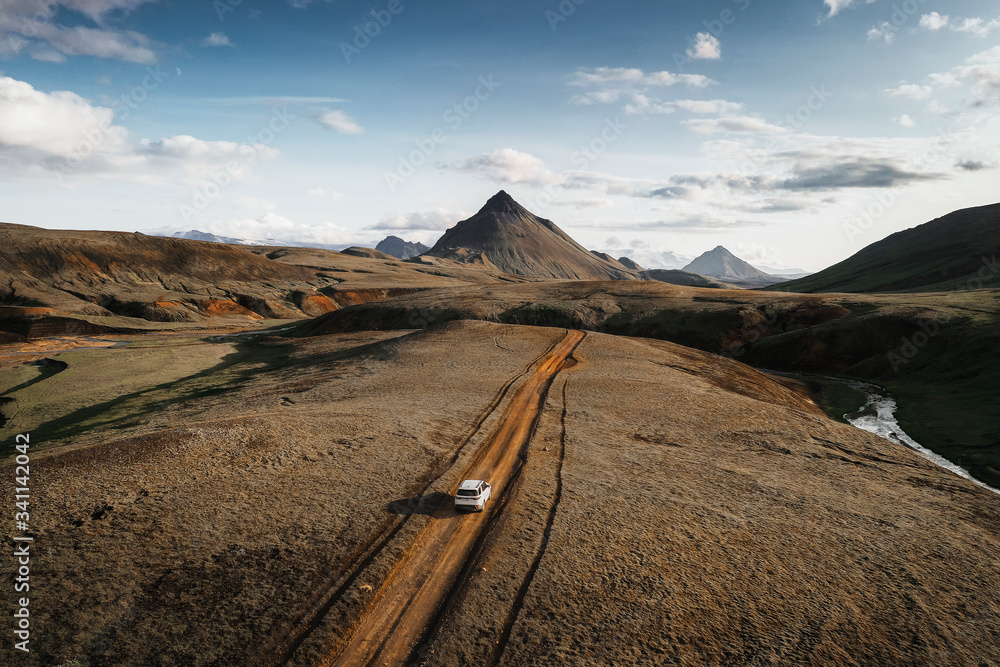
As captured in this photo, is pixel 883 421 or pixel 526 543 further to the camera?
pixel 883 421

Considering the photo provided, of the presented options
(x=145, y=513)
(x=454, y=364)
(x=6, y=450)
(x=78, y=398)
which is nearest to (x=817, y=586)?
(x=145, y=513)

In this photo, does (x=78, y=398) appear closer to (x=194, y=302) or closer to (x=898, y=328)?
(x=194, y=302)

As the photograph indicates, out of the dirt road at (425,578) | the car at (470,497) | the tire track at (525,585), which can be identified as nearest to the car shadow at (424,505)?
the dirt road at (425,578)

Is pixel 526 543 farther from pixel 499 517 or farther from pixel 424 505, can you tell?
pixel 424 505

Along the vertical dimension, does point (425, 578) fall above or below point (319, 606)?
below

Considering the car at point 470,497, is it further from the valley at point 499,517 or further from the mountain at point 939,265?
the mountain at point 939,265

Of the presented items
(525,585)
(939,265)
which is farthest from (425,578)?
(939,265)
